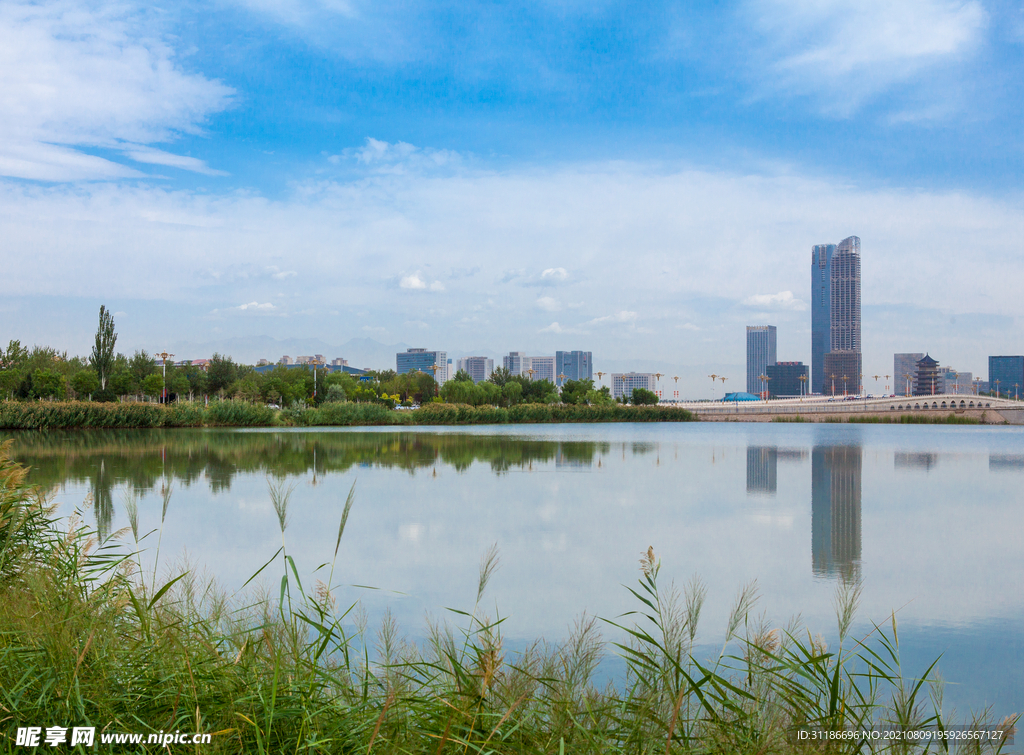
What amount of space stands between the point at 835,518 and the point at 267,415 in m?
29.1

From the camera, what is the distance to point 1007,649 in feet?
12.4

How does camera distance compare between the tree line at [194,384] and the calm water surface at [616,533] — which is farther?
the tree line at [194,384]

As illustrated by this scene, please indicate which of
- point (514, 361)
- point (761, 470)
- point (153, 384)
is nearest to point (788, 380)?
point (514, 361)

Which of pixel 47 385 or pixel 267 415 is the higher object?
pixel 47 385

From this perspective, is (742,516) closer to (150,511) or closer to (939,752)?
(939,752)

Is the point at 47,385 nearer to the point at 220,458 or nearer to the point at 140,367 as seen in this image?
the point at 140,367

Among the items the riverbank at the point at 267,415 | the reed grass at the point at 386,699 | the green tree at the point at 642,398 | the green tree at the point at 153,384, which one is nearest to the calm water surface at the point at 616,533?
the reed grass at the point at 386,699

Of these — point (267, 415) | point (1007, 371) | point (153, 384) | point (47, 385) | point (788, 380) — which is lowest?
point (267, 415)

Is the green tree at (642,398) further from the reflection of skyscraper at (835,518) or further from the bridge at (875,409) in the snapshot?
the reflection of skyscraper at (835,518)

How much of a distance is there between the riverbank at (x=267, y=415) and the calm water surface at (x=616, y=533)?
13624 mm

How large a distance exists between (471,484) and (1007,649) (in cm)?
744

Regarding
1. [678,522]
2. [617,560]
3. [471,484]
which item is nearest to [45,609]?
[617,560]

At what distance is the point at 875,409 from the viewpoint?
7219 centimetres

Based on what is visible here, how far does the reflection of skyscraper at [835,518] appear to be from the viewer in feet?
18.7
